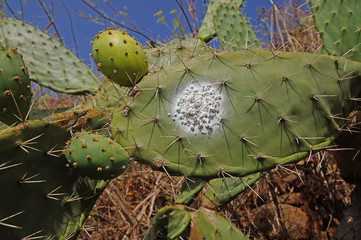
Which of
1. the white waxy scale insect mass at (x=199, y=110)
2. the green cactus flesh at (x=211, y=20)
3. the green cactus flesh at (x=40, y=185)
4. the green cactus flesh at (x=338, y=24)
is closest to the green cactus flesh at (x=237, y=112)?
the white waxy scale insect mass at (x=199, y=110)

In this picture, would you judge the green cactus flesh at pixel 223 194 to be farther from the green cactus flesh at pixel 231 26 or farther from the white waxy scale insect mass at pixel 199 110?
the green cactus flesh at pixel 231 26

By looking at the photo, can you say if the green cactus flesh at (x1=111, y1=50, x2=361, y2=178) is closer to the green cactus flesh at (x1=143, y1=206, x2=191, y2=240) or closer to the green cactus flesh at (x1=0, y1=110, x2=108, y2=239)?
the green cactus flesh at (x1=0, y1=110, x2=108, y2=239)

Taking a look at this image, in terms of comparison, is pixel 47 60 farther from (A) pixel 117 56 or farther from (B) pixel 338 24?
(B) pixel 338 24

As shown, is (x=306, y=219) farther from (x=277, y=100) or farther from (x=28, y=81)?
(x=28, y=81)

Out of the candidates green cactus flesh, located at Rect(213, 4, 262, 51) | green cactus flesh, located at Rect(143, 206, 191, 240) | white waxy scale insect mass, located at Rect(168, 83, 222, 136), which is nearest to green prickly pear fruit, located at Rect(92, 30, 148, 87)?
white waxy scale insect mass, located at Rect(168, 83, 222, 136)

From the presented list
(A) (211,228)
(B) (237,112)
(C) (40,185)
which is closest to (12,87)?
(C) (40,185)
